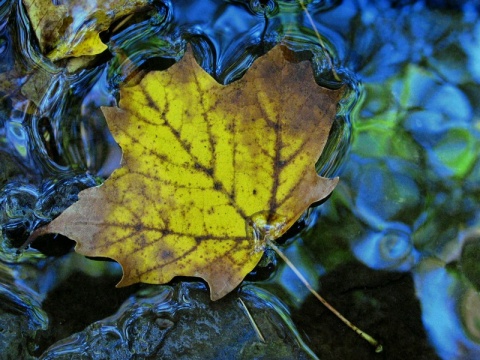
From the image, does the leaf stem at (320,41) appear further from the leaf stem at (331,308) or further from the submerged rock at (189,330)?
the submerged rock at (189,330)

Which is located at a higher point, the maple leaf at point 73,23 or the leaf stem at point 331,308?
the maple leaf at point 73,23

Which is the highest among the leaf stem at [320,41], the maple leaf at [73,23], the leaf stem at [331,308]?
the maple leaf at [73,23]

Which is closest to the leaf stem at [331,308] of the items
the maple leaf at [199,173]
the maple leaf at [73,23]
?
the maple leaf at [199,173]

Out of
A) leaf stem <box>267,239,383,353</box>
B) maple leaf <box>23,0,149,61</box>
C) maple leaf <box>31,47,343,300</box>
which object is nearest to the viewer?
maple leaf <box>31,47,343,300</box>

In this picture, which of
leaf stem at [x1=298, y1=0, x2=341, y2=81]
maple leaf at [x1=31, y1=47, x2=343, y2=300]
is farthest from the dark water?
maple leaf at [x1=31, y1=47, x2=343, y2=300]

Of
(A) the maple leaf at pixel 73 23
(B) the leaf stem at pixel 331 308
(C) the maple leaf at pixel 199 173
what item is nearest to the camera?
(C) the maple leaf at pixel 199 173

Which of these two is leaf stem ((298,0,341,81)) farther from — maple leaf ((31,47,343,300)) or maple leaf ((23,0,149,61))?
maple leaf ((23,0,149,61))
